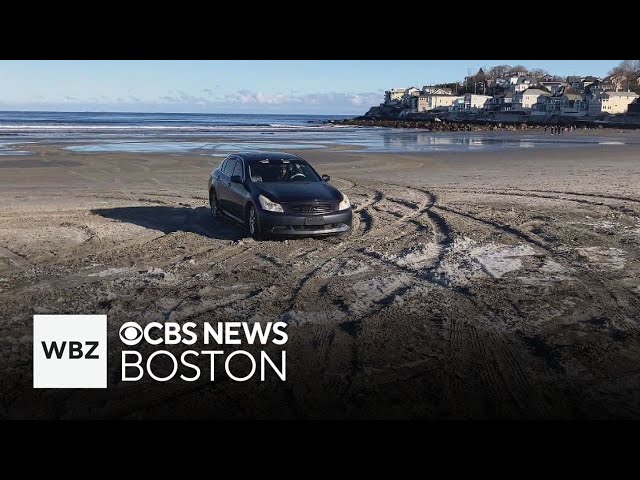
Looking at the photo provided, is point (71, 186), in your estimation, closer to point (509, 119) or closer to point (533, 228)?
point (533, 228)

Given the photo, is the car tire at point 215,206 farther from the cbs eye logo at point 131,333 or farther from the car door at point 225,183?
the cbs eye logo at point 131,333

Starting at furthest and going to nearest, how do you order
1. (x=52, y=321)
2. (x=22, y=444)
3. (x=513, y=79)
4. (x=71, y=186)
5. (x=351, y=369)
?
(x=513, y=79)
(x=71, y=186)
(x=52, y=321)
(x=351, y=369)
(x=22, y=444)

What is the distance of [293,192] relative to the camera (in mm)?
11320

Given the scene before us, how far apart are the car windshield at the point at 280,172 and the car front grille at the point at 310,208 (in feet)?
4.75

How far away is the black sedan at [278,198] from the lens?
426 inches

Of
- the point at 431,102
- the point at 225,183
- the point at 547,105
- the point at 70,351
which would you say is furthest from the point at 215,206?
the point at 431,102

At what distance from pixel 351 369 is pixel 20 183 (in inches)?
679

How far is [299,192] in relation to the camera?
11.3m

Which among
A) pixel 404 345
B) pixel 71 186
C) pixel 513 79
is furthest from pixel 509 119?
pixel 404 345

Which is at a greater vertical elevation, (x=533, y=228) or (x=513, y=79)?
(x=513, y=79)

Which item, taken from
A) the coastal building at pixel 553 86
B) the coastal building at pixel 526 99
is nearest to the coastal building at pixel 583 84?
the coastal building at pixel 553 86

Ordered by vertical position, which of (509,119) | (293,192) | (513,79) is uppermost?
(513,79)

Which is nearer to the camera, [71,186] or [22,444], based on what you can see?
[22,444]

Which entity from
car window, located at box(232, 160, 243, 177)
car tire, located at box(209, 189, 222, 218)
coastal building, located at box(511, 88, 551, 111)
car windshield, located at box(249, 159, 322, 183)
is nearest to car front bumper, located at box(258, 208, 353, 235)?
car windshield, located at box(249, 159, 322, 183)
